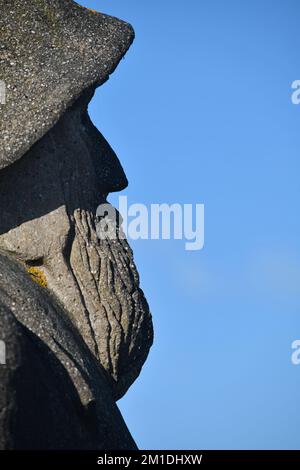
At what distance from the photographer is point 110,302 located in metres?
Result: 14.1

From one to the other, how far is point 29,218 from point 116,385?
5.71 feet

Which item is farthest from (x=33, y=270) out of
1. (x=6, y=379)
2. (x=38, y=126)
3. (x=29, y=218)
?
(x=6, y=379)

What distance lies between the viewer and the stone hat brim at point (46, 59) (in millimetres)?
13648

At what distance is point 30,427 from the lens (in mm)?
12133

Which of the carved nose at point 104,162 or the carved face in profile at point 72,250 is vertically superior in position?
the carved nose at point 104,162

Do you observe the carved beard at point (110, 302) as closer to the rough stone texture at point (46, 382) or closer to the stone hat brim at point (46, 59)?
the rough stone texture at point (46, 382)

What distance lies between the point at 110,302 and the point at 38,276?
700 mm

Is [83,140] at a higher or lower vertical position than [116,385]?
higher

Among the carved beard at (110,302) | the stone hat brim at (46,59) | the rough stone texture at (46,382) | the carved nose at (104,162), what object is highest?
the stone hat brim at (46,59)

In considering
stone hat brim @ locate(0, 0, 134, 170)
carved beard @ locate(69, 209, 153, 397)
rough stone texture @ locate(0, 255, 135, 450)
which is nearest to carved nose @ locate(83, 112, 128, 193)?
carved beard @ locate(69, 209, 153, 397)

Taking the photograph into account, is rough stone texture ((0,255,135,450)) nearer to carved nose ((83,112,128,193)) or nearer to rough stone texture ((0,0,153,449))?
rough stone texture ((0,0,153,449))

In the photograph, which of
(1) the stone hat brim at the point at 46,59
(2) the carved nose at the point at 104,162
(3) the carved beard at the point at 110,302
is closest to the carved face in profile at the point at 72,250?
(3) the carved beard at the point at 110,302

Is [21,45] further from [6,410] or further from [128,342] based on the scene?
[6,410]

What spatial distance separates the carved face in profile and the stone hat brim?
0.58 feet
